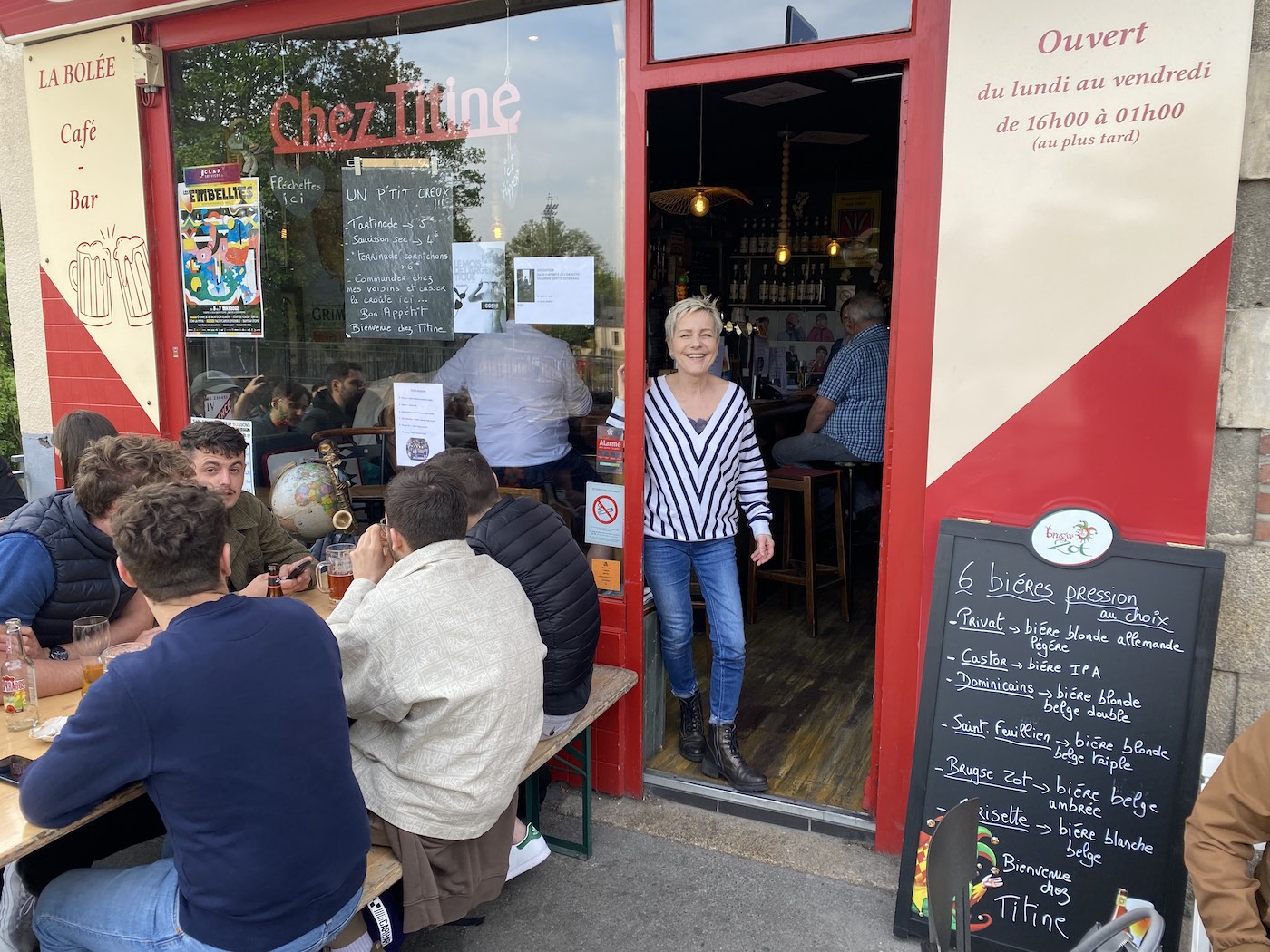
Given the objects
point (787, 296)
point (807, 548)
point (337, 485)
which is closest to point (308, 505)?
point (337, 485)

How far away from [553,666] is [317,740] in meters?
1.05

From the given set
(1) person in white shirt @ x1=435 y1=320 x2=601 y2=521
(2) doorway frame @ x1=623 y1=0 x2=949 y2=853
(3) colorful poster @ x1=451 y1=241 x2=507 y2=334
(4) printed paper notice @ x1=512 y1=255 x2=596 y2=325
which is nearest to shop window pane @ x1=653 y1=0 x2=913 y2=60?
(2) doorway frame @ x1=623 y1=0 x2=949 y2=853

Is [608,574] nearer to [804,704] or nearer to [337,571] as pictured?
[337,571]

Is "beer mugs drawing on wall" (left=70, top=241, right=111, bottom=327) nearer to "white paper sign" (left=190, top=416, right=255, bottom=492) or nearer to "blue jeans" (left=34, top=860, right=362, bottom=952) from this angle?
"white paper sign" (left=190, top=416, right=255, bottom=492)

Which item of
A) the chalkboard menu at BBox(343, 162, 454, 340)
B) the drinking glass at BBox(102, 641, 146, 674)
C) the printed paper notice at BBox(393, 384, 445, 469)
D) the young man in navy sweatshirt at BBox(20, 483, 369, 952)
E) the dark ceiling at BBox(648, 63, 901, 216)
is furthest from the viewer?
the dark ceiling at BBox(648, 63, 901, 216)

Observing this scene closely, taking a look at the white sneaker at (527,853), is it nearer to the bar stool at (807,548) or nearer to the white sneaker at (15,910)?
the white sneaker at (15,910)

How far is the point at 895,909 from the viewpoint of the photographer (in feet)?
9.04

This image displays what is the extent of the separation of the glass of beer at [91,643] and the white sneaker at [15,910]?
1.58 ft

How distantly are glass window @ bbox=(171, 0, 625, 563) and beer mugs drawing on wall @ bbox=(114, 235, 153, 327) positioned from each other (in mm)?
198

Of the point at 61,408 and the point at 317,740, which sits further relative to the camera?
the point at 61,408

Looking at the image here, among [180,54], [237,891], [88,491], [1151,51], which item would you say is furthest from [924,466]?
[180,54]

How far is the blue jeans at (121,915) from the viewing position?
1946 millimetres

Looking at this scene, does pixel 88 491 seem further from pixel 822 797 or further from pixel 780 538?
pixel 780 538

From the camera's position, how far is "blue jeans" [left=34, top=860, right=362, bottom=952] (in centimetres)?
195
